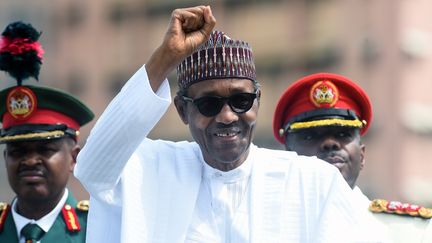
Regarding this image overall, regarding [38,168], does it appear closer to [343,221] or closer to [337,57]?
[343,221]

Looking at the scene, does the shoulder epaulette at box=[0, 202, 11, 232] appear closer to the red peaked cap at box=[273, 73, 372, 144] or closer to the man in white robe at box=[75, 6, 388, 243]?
the red peaked cap at box=[273, 73, 372, 144]

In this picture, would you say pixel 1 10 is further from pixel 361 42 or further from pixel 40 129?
pixel 40 129

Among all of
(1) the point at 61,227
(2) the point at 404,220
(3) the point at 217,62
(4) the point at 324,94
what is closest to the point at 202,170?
(3) the point at 217,62

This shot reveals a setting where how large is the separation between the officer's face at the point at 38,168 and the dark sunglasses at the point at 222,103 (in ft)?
7.84

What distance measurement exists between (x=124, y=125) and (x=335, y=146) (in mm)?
2521

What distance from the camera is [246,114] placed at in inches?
238

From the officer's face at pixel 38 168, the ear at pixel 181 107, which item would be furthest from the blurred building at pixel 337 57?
the ear at pixel 181 107

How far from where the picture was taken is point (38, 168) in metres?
8.27

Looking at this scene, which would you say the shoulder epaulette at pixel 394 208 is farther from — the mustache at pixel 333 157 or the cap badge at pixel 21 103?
the cap badge at pixel 21 103

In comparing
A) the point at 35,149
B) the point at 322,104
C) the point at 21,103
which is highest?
the point at 322,104

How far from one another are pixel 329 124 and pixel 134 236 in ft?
8.48

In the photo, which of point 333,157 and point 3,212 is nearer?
point 333,157

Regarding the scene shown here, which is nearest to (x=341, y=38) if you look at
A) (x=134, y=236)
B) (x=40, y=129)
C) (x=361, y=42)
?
(x=361, y=42)

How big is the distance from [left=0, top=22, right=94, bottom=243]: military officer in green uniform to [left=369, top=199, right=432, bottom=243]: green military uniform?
5.54 feet
